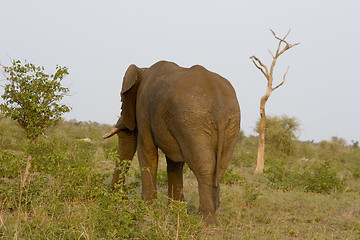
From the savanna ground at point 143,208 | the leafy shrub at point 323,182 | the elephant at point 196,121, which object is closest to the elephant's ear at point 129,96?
the elephant at point 196,121

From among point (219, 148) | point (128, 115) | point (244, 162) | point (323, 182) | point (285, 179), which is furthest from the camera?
point (244, 162)

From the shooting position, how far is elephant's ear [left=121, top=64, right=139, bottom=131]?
6734 mm

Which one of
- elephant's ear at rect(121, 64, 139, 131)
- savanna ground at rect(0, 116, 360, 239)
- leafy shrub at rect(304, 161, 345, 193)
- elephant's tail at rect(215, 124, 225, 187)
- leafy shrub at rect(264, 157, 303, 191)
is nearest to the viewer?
savanna ground at rect(0, 116, 360, 239)

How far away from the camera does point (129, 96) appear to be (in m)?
6.93

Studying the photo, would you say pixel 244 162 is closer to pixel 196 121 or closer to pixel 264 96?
pixel 264 96

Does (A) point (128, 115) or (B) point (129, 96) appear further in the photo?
(A) point (128, 115)

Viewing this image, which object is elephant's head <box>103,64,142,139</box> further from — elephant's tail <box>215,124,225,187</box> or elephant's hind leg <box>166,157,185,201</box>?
elephant's tail <box>215,124,225,187</box>

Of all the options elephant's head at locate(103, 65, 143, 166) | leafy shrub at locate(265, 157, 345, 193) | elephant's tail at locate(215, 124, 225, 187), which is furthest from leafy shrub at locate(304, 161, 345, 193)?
elephant's tail at locate(215, 124, 225, 187)

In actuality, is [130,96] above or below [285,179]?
above

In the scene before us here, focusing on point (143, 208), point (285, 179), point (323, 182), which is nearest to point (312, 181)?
point (323, 182)

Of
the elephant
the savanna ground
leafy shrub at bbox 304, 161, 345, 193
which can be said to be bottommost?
the savanna ground

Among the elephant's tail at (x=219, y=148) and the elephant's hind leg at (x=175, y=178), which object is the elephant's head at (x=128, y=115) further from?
the elephant's tail at (x=219, y=148)

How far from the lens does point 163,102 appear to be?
18.4 feet

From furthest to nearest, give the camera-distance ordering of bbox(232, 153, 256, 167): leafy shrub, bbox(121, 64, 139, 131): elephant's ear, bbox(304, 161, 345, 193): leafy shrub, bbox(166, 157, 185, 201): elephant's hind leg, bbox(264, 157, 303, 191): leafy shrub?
bbox(232, 153, 256, 167): leafy shrub < bbox(264, 157, 303, 191): leafy shrub < bbox(304, 161, 345, 193): leafy shrub < bbox(166, 157, 185, 201): elephant's hind leg < bbox(121, 64, 139, 131): elephant's ear
